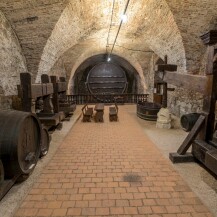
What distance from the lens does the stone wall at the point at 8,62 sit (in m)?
5.60

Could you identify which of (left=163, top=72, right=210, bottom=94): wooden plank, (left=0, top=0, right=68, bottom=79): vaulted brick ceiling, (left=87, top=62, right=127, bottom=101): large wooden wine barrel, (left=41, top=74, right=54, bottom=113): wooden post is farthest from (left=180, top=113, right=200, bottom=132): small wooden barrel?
(left=87, top=62, right=127, bottom=101): large wooden wine barrel

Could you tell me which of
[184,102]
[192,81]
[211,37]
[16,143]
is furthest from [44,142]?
[184,102]

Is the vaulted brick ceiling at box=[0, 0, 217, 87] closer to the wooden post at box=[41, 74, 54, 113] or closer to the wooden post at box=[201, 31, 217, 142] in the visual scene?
the wooden post at box=[41, 74, 54, 113]

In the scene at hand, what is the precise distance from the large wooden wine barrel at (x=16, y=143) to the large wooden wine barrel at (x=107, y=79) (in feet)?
42.2

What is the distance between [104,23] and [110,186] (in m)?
6.79

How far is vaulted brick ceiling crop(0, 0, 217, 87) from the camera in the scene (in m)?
5.67

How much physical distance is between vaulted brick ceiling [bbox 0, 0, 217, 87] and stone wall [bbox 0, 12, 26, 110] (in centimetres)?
28

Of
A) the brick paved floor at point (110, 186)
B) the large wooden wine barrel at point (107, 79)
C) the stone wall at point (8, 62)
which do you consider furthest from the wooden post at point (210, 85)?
the large wooden wine barrel at point (107, 79)

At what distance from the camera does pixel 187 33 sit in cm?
651

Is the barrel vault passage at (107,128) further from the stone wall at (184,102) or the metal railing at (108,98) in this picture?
the metal railing at (108,98)

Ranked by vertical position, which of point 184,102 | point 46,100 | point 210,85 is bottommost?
point 184,102

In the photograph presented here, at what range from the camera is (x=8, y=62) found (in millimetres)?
5898

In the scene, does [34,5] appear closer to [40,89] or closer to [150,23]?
[40,89]

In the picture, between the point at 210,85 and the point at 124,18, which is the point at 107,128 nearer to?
the point at 210,85
